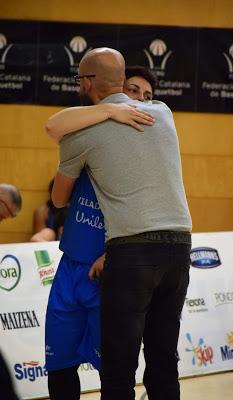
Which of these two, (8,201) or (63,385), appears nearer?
(63,385)

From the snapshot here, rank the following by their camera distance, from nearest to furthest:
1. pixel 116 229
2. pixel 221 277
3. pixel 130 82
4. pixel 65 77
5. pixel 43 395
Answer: pixel 116 229, pixel 130 82, pixel 43 395, pixel 221 277, pixel 65 77

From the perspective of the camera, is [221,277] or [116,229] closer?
[116,229]

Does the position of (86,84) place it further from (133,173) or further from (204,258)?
(204,258)

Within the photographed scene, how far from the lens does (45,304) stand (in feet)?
14.6

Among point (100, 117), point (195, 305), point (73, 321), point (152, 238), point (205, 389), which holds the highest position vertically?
point (100, 117)

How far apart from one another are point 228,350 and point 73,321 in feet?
7.83

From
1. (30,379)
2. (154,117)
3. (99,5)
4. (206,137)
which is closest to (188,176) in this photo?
(206,137)

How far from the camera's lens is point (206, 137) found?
23.7ft

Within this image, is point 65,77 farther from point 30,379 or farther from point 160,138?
point 160,138

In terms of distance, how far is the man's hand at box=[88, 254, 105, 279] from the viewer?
288cm

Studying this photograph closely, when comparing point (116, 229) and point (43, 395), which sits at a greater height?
point (116, 229)

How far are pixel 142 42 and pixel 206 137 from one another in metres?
1.18

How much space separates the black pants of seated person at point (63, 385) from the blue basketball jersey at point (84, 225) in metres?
0.50

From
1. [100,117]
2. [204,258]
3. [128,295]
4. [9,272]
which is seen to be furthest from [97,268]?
[204,258]
